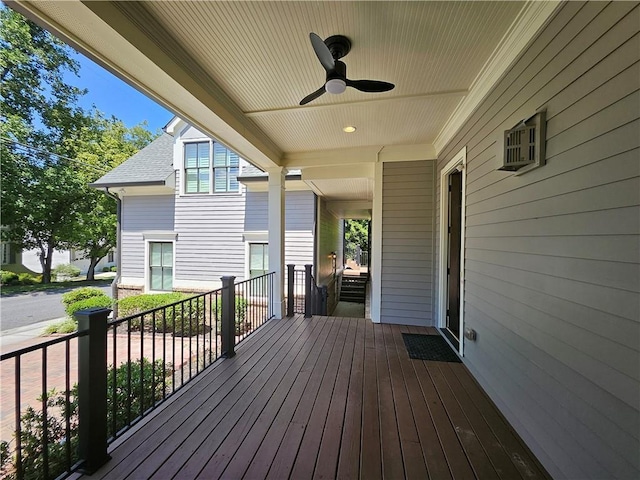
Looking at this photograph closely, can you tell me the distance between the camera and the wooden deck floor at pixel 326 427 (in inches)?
60.3

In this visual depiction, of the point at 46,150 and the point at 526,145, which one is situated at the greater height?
the point at 46,150

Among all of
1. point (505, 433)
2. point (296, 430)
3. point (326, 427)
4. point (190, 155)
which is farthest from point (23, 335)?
point (505, 433)

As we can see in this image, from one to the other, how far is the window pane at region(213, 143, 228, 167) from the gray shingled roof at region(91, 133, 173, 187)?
1.31m

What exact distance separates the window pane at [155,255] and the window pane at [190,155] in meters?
2.48

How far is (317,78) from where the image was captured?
2498 mm

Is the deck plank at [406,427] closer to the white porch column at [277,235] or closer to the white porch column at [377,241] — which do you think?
the white porch column at [377,241]

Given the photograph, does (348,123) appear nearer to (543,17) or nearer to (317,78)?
(317,78)

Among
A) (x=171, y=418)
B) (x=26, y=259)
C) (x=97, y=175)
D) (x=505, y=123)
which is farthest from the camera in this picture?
(x=26, y=259)

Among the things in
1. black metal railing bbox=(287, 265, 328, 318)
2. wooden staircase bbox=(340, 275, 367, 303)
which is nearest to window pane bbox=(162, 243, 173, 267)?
black metal railing bbox=(287, 265, 328, 318)

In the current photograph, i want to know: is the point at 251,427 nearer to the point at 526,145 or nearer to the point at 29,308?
the point at 526,145

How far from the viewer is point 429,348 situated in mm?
3334

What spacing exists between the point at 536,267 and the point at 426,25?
5.79 ft

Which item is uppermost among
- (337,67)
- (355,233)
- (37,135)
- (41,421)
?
(37,135)

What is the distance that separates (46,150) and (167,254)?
868 centimetres
